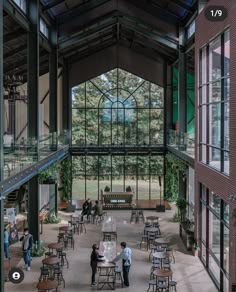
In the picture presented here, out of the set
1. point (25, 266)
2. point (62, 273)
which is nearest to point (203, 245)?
point (62, 273)

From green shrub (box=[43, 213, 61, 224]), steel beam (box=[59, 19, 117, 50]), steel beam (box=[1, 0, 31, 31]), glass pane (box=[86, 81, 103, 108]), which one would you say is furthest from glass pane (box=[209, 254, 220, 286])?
glass pane (box=[86, 81, 103, 108])

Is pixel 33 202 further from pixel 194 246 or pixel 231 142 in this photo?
pixel 231 142

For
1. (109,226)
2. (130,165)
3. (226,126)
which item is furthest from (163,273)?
(130,165)

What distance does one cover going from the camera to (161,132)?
110 ft

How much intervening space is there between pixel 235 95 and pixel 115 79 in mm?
20356

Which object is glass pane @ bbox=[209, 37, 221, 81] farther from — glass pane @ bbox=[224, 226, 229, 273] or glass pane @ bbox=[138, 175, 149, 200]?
glass pane @ bbox=[138, 175, 149, 200]

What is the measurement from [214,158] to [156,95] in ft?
56.1

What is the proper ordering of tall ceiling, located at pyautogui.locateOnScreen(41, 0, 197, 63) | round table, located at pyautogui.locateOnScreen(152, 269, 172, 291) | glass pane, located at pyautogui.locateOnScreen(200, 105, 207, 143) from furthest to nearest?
tall ceiling, located at pyautogui.locateOnScreen(41, 0, 197, 63), glass pane, located at pyautogui.locateOnScreen(200, 105, 207, 143), round table, located at pyautogui.locateOnScreen(152, 269, 172, 291)

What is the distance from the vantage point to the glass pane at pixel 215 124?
1597 cm

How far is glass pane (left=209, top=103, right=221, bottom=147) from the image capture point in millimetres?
15969

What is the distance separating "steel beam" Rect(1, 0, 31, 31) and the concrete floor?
8.74 metres

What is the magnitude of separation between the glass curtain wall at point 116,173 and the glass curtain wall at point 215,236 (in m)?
14.2

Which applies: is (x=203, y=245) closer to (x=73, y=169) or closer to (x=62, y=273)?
(x=62, y=273)

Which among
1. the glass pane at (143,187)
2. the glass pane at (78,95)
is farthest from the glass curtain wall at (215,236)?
the glass pane at (78,95)
